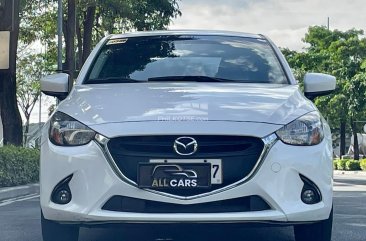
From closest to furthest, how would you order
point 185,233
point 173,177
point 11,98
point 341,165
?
point 173,177
point 185,233
point 11,98
point 341,165

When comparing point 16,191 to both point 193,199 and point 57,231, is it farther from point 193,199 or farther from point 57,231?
point 193,199

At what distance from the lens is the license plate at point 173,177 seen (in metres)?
4.30

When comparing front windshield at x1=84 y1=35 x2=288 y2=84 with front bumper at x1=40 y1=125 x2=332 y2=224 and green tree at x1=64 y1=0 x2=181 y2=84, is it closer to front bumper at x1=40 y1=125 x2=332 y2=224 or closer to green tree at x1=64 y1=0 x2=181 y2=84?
front bumper at x1=40 y1=125 x2=332 y2=224

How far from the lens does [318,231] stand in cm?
482

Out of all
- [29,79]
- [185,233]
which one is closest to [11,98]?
[185,233]

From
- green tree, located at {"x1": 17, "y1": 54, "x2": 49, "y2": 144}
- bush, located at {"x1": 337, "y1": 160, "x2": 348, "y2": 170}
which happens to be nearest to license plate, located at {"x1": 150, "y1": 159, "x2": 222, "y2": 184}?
green tree, located at {"x1": 17, "y1": 54, "x2": 49, "y2": 144}

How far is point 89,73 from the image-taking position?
568 cm

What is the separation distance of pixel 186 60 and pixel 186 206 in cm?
166

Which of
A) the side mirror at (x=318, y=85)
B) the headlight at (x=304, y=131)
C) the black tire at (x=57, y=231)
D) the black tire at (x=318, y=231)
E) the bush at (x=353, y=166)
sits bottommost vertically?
the bush at (x=353, y=166)

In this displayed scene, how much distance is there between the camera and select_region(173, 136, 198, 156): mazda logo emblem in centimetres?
432

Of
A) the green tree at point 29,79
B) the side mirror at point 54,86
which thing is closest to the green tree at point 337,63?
the green tree at point 29,79

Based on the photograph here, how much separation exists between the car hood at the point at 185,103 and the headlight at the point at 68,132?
0.04 m

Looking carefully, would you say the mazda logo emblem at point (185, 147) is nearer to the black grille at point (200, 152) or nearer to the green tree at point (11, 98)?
the black grille at point (200, 152)

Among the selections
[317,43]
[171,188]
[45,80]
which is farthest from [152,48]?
[317,43]
